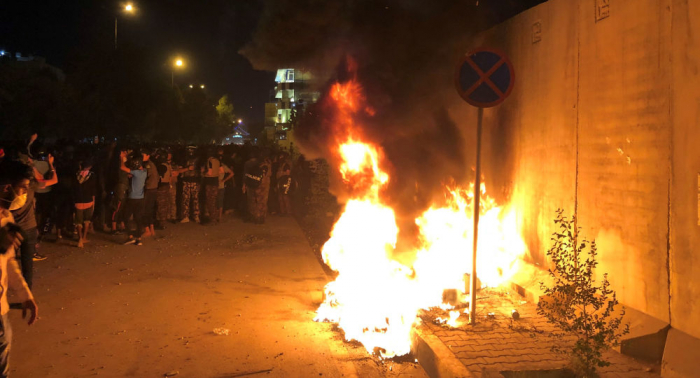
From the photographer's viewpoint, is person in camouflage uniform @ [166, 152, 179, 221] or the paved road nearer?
the paved road

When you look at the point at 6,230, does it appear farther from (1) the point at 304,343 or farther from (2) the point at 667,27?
(2) the point at 667,27

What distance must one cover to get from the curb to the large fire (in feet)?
0.65

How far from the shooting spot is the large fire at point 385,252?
5.94m

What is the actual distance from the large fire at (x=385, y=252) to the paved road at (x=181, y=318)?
0.37 metres

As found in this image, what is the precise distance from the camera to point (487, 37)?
8336 mm

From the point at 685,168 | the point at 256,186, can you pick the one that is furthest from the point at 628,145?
the point at 256,186

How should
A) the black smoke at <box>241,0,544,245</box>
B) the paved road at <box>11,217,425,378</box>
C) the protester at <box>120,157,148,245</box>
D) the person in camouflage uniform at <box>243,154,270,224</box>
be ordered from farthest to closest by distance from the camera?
the person in camouflage uniform at <box>243,154,270,224</box>, the protester at <box>120,157,148,245</box>, the black smoke at <box>241,0,544,245</box>, the paved road at <box>11,217,425,378</box>

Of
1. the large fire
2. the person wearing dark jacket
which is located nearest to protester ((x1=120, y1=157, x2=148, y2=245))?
the person wearing dark jacket

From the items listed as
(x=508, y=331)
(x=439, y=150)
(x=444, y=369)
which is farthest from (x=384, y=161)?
(x=444, y=369)

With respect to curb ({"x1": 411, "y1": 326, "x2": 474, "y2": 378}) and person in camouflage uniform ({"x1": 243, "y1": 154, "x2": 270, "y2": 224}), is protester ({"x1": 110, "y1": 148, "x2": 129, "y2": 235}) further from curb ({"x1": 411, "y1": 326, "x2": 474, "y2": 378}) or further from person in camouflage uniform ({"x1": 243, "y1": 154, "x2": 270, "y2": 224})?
curb ({"x1": 411, "y1": 326, "x2": 474, "y2": 378})

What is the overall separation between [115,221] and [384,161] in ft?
24.5

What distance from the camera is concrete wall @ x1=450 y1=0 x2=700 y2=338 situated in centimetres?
447

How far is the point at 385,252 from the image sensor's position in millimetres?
7711

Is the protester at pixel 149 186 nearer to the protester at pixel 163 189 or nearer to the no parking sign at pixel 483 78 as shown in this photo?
the protester at pixel 163 189
